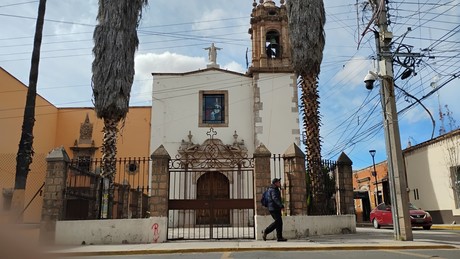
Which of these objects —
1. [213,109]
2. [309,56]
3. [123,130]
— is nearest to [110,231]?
[309,56]

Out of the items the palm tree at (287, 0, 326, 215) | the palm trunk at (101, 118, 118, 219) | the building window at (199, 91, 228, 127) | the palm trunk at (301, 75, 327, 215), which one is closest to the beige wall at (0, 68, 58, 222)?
the palm trunk at (101, 118, 118, 219)

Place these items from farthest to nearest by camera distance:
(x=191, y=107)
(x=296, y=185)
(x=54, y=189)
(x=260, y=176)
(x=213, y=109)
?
(x=213, y=109), (x=191, y=107), (x=296, y=185), (x=260, y=176), (x=54, y=189)

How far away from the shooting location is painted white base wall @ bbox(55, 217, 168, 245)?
11094mm

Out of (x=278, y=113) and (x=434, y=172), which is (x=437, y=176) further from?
(x=278, y=113)

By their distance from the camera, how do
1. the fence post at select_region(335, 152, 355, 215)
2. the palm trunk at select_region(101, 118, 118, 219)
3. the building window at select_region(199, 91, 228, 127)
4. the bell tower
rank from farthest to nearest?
the bell tower, the building window at select_region(199, 91, 228, 127), the fence post at select_region(335, 152, 355, 215), the palm trunk at select_region(101, 118, 118, 219)

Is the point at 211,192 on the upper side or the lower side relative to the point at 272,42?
lower

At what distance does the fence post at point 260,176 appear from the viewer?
→ 11.5m

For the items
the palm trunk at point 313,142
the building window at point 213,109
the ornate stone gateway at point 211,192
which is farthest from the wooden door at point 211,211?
the building window at point 213,109

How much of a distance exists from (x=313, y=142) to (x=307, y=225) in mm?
3211

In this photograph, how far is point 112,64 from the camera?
1383 centimetres

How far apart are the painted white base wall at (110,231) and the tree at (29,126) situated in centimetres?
150

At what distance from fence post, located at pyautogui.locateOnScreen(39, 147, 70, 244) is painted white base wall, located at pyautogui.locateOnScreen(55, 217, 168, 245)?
284 millimetres

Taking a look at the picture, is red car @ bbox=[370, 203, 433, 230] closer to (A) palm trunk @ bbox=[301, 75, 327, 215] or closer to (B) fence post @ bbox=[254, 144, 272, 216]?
(A) palm trunk @ bbox=[301, 75, 327, 215]

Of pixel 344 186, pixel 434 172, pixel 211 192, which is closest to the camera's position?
pixel 211 192
